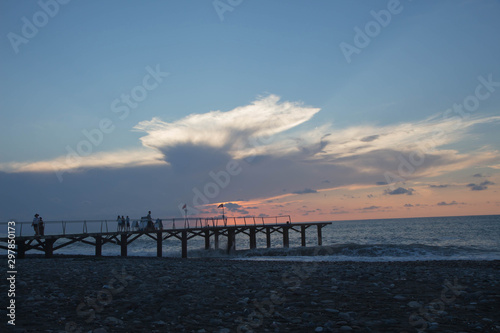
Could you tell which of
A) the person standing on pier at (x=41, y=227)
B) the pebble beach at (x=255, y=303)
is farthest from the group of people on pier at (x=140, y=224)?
the pebble beach at (x=255, y=303)

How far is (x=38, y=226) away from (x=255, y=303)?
1045 inches

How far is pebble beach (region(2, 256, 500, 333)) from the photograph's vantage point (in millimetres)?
7258

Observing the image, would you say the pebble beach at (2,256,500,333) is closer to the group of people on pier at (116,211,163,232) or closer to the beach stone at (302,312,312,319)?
the beach stone at (302,312,312,319)

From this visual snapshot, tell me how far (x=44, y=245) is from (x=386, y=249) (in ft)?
103

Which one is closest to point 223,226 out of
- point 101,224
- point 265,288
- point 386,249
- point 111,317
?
point 101,224

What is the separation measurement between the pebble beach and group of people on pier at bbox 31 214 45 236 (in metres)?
17.9

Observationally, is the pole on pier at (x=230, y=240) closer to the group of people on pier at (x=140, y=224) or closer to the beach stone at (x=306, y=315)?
the group of people on pier at (x=140, y=224)

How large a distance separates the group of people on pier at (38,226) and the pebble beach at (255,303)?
17.9 metres

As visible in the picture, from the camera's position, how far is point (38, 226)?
29062mm

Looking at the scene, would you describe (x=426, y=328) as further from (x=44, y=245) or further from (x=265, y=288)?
(x=44, y=245)

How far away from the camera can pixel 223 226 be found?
149ft

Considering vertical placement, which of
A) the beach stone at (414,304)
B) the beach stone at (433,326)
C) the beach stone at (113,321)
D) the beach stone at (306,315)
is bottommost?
the beach stone at (414,304)

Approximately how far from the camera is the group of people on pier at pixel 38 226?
2881 centimetres

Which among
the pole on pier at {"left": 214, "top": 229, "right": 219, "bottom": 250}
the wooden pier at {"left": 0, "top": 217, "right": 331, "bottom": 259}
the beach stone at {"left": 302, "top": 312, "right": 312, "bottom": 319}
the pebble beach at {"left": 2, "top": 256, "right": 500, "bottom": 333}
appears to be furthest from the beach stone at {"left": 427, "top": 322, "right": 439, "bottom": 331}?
the pole on pier at {"left": 214, "top": 229, "right": 219, "bottom": 250}
